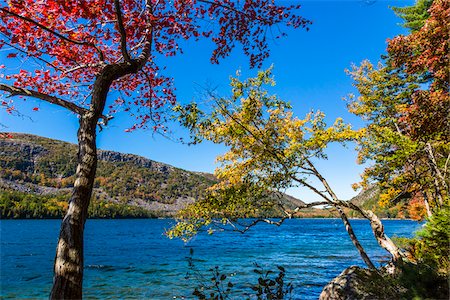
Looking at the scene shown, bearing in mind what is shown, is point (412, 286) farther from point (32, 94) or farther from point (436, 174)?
point (32, 94)

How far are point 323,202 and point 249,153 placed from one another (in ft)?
10.5

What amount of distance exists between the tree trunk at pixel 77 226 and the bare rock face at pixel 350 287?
6.79 m

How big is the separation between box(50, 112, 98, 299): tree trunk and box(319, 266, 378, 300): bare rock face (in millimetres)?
6793

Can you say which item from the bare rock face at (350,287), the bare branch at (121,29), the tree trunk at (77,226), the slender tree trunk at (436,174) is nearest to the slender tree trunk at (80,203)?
the tree trunk at (77,226)

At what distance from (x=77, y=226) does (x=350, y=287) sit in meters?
7.32

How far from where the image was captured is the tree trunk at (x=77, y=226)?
3.57 metres

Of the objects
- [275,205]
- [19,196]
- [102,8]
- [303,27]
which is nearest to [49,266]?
[275,205]

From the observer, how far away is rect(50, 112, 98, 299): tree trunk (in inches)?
141

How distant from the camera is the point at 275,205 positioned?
9.82m

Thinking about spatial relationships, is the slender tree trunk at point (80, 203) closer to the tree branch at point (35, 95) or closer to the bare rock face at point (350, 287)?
the tree branch at point (35, 95)

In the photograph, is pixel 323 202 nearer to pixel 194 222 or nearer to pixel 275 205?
pixel 275 205

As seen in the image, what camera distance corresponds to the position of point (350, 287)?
787 cm

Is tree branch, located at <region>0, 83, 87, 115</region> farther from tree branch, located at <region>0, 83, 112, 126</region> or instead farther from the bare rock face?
the bare rock face

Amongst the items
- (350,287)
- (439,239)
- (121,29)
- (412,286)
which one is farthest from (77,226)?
(439,239)
